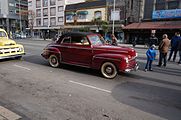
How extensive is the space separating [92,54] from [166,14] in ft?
78.9

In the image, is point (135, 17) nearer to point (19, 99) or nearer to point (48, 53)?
point (48, 53)

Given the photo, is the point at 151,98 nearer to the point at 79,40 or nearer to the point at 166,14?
the point at 79,40

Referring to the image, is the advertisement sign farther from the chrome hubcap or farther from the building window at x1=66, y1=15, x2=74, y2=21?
the chrome hubcap

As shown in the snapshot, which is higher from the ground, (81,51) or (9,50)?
(81,51)

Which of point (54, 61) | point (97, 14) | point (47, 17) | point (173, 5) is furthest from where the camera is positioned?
point (47, 17)

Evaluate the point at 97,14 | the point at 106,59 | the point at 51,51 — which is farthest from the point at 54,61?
the point at 97,14

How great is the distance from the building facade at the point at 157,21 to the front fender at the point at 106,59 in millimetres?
21101

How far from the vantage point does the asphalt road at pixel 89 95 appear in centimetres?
423

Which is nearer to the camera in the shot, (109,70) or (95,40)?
(109,70)

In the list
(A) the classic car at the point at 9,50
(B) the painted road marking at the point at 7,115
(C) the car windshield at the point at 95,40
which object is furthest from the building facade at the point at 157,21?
(B) the painted road marking at the point at 7,115

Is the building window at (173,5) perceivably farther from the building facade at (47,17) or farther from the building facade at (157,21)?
the building facade at (47,17)

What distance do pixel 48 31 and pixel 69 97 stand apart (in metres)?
50.7

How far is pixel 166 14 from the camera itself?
2769 cm

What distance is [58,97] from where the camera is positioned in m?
5.20
